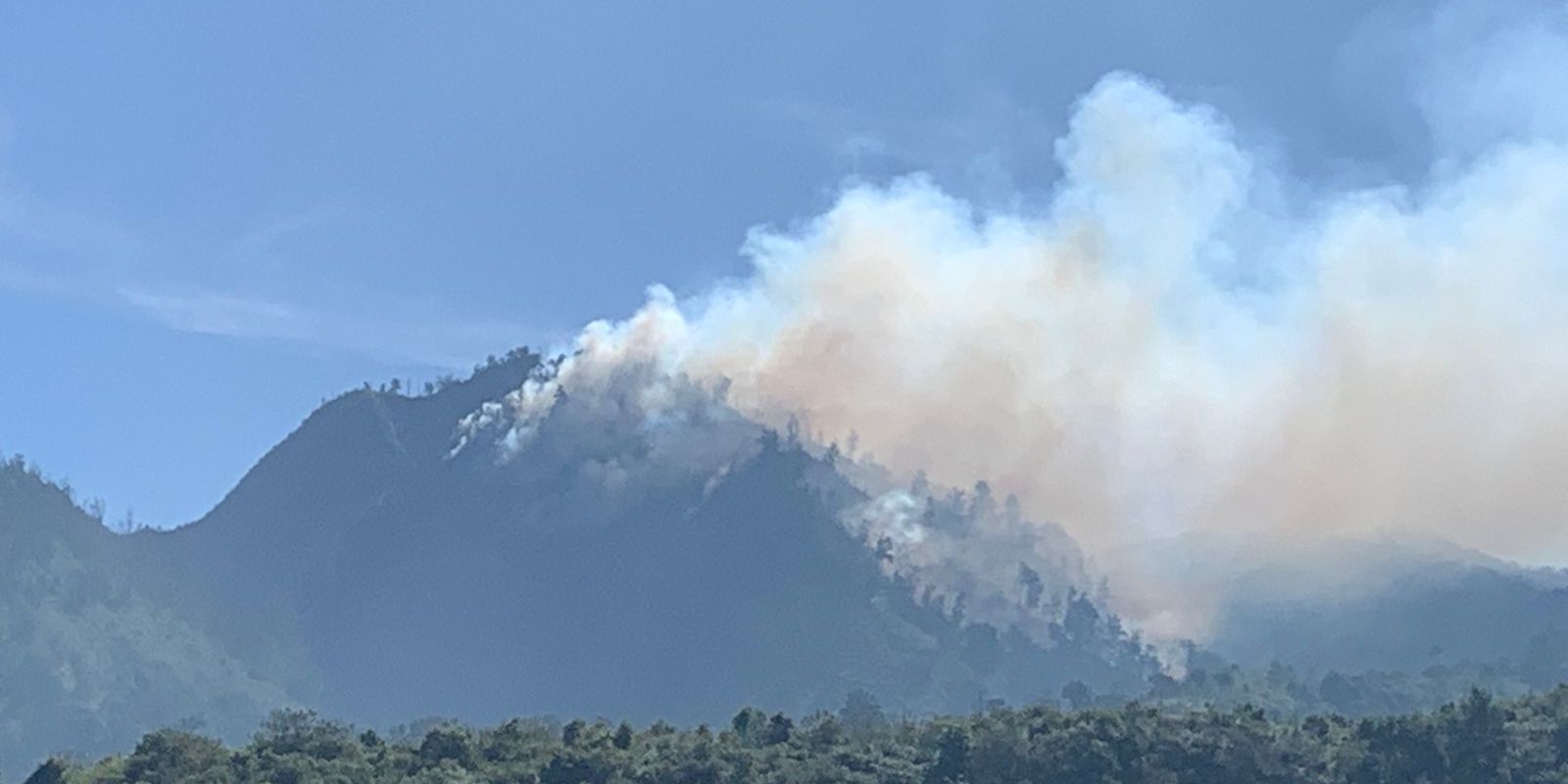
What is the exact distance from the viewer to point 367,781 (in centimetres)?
19212

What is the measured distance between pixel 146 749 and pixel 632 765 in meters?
38.4

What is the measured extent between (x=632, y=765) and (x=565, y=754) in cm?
542

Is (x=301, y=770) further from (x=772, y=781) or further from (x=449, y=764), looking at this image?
(x=772, y=781)

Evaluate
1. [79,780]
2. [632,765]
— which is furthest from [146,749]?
[632,765]

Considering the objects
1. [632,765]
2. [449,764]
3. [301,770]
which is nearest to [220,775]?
[301,770]

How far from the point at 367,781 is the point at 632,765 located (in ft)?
70.0

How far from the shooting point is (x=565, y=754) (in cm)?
19988

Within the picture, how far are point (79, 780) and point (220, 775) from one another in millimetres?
10822

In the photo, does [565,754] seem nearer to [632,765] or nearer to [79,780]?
[632,765]

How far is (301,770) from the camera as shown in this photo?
191750 mm

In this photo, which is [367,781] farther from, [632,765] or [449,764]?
[632,765]

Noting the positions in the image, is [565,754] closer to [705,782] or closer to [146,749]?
[705,782]

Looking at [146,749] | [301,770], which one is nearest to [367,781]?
[301,770]

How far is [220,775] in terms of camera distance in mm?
188250
